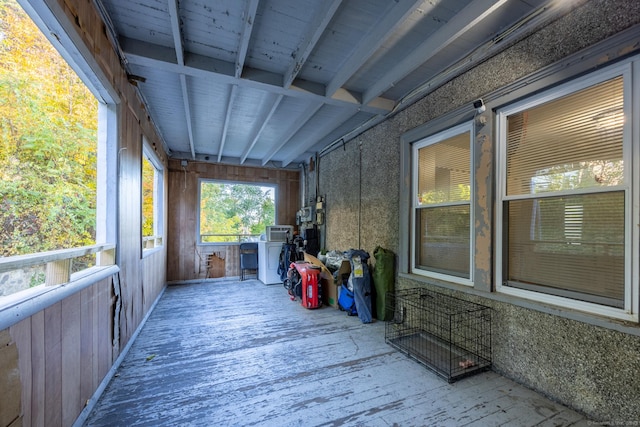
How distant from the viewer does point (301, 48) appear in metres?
2.41

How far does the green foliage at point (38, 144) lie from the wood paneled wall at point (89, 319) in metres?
0.24

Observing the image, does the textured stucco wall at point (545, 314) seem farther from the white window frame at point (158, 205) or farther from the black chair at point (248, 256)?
the white window frame at point (158, 205)

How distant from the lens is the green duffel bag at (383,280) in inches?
133

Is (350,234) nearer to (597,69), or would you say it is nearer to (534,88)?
(534,88)

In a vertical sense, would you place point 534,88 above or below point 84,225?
above

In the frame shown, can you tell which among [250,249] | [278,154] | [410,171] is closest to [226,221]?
[250,249]

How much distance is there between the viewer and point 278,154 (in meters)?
5.96

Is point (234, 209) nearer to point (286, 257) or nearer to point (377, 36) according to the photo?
point (286, 257)

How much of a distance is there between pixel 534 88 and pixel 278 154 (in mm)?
4751

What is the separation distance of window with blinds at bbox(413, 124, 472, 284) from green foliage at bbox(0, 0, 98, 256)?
124 inches

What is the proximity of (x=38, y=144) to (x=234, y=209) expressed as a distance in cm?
520

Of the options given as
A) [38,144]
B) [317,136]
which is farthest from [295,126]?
[38,144]

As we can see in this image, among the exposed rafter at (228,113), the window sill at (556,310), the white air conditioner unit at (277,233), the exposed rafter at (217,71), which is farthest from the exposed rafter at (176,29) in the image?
the white air conditioner unit at (277,233)

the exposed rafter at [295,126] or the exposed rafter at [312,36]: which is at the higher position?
the exposed rafter at [312,36]
